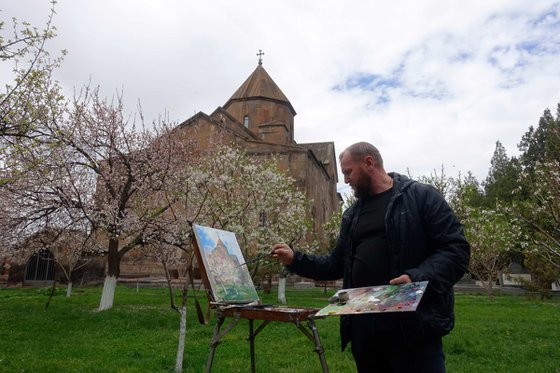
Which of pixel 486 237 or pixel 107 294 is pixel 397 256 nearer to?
pixel 107 294

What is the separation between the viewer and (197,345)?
8.09 meters

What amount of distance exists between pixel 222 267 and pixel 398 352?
8.01ft

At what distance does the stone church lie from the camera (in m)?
28.6

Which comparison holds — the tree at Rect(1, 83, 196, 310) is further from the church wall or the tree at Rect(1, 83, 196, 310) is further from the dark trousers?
the church wall

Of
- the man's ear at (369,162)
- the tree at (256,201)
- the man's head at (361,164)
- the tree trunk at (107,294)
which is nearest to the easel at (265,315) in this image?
the man's head at (361,164)

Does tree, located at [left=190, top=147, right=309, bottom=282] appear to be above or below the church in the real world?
below

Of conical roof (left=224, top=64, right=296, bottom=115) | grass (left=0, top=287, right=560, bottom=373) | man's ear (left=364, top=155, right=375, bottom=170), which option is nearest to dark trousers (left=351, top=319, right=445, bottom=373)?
man's ear (left=364, top=155, right=375, bottom=170)

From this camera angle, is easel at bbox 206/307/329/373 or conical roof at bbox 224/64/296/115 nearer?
easel at bbox 206/307/329/373

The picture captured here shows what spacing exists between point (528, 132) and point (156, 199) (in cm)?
5015

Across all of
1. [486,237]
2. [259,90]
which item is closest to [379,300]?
[486,237]

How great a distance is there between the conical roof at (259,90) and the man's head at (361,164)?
32.0 meters

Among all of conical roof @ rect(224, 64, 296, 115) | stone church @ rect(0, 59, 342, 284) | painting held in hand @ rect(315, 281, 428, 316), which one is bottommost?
painting held in hand @ rect(315, 281, 428, 316)

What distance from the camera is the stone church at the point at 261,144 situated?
93.8 feet

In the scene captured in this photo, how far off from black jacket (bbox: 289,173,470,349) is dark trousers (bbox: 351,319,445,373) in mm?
66
